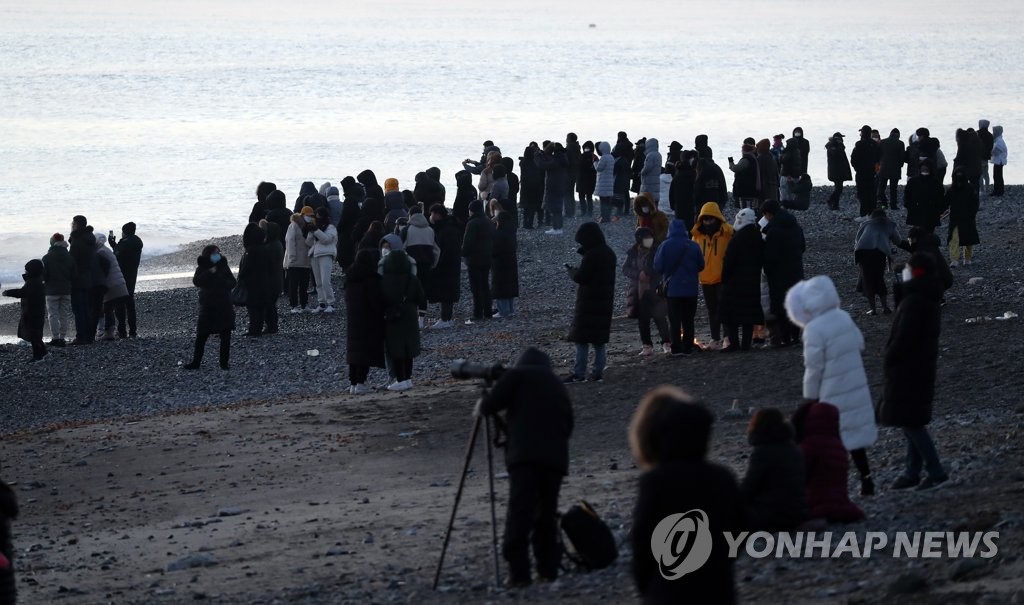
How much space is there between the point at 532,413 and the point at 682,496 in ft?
9.87

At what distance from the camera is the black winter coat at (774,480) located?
9.02 metres

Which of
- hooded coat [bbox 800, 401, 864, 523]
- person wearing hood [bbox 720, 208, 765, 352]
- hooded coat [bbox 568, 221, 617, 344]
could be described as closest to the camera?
hooded coat [bbox 800, 401, 864, 523]

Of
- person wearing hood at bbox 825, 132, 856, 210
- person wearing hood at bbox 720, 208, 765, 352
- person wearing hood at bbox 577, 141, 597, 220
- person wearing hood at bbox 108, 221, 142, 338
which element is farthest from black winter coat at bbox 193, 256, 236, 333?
person wearing hood at bbox 825, 132, 856, 210

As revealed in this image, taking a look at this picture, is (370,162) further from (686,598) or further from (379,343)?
(686,598)

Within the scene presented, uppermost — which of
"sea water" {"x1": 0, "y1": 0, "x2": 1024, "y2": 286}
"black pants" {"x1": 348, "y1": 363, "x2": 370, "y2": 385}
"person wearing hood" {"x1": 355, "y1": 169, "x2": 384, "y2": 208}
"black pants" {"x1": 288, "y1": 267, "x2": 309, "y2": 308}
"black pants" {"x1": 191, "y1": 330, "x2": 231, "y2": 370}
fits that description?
"sea water" {"x1": 0, "y1": 0, "x2": 1024, "y2": 286}

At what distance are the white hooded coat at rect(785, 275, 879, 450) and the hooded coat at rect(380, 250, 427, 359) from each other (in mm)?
6673

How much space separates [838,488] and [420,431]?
546cm

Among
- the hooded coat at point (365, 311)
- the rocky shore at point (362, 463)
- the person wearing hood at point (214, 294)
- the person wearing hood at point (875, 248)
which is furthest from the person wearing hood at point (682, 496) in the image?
the person wearing hood at point (214, 294)

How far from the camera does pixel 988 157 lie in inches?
1247

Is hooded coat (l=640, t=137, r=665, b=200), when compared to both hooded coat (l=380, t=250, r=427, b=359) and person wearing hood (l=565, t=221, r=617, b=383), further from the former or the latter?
person wearing hood (l=565, t=221, r=617, b=383)

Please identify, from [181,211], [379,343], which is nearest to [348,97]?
[181,211]

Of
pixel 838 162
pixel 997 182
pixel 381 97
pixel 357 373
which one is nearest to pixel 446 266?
pixel 357 373

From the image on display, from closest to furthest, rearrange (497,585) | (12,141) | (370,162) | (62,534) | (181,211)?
1. (497,585)
2. (62,534)
3. (181,211)
4. (370,162)
5. (12,141)

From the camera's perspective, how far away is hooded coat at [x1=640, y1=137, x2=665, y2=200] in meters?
29.9
